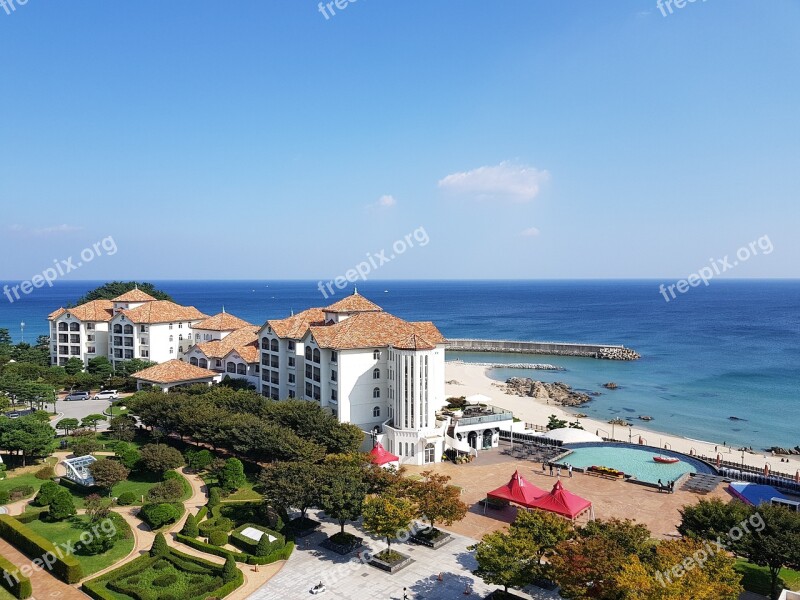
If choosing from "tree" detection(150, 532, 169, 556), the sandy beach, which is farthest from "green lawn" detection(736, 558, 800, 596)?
"tree" detection(150, 532, 169, 556)

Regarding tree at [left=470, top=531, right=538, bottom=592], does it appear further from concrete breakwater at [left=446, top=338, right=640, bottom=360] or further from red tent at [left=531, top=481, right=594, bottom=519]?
concrete breakwater at [left=446, top=338, right=640, bottom=360]

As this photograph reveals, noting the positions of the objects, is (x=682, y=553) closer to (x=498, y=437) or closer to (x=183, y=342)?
(x=498, y=437)

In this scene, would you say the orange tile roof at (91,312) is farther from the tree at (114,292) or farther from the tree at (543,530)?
the tree at (543,530)

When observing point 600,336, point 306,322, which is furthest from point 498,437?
point 600,336

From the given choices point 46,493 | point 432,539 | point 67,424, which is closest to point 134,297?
point 67,424

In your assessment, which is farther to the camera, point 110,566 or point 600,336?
point 600,336
